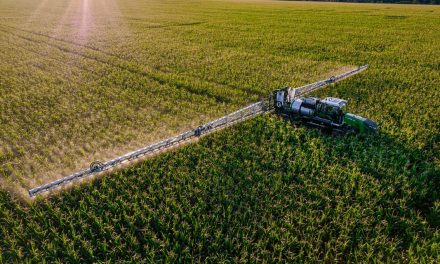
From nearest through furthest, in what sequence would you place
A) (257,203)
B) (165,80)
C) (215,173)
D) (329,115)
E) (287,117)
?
(257,203), (215,173), (329,115), (287,117), (165,80)

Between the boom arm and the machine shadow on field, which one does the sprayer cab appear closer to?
the machine shadow on field

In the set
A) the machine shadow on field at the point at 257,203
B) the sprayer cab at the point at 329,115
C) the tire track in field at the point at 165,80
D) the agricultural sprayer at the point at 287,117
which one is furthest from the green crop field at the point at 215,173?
the sprayer cab at the point at 329,115

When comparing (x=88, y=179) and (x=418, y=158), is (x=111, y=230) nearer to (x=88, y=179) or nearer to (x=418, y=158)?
(x=88, y=179)

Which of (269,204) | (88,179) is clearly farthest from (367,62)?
(88,179)

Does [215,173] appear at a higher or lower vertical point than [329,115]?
lower

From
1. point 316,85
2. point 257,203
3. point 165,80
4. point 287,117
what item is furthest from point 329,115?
point 165,80

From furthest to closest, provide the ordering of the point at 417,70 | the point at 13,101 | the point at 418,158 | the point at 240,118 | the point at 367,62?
1. the point at 367,62
2. the point at 417,70
3. the point at 13,101
4. the point at 240,118
5. the point at 418,158

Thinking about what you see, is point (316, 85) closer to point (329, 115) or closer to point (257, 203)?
point (329, 115)

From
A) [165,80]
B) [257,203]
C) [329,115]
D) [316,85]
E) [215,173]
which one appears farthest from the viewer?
[165,80]

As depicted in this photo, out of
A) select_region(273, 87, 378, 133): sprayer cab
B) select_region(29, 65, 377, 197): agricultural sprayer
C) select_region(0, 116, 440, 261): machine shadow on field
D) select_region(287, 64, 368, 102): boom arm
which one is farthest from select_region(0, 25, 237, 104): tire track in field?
select_region(0, 116, 440, 261): machine shadow on field
